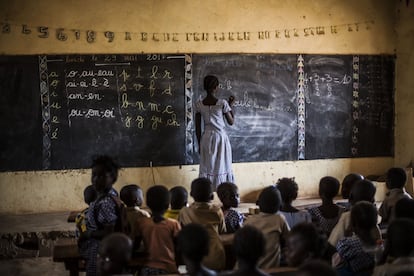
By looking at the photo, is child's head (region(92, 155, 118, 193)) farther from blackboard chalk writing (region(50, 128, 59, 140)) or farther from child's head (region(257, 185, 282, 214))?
blackboard chalk writing (region(50, 128, 59, 140))

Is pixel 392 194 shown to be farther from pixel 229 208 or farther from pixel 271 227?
pixel 271 227

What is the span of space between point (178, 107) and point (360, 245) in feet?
12.8

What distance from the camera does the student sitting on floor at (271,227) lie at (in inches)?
121

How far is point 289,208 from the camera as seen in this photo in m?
3.55

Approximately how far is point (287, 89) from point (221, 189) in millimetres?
3323

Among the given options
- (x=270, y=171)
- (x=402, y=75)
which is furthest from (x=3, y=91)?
(x=402, y=75)

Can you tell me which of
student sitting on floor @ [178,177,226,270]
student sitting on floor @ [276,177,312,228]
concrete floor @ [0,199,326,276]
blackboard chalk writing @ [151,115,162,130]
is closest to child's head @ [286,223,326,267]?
student sitting on floor @ [178,177,226,270]

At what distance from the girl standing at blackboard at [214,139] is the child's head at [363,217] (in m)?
3.18

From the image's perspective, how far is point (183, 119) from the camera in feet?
21.6

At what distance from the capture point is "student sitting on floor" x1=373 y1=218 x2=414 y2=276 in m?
2.48

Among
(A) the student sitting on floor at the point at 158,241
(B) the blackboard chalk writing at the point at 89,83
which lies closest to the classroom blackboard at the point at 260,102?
(B) the blackboard chalk writing at the point at 89,83

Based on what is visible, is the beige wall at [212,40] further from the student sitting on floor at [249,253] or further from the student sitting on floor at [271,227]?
the student sitting on floor at [249,253]

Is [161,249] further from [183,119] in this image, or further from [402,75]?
[402,75]

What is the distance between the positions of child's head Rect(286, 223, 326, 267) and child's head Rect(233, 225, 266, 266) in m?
0.14
